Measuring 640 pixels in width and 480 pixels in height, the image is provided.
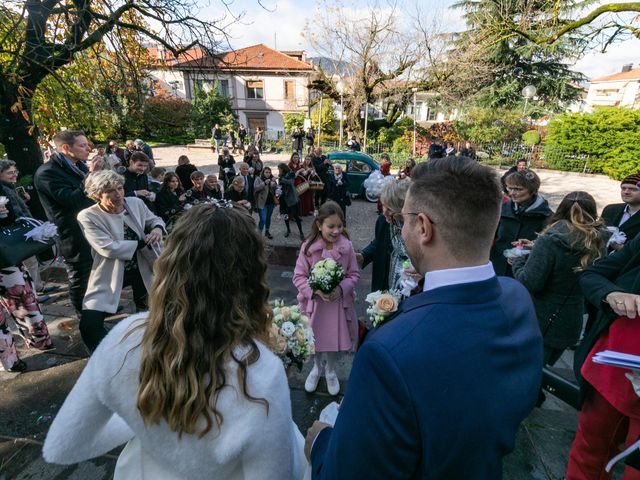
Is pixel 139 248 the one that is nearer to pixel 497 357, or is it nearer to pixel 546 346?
pixel 497 357

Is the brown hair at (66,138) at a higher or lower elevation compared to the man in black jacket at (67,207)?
higher

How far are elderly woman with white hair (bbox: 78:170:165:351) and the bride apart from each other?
94.8 inches

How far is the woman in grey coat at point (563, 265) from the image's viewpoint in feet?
8.87

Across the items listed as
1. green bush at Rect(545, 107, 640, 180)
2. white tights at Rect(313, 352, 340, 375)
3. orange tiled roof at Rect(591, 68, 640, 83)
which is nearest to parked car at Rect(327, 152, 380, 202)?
white tights at Rect(313, 352, 340, 375)

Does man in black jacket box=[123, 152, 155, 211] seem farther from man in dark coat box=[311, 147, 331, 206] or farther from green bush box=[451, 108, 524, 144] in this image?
green bush box=[451, 108, 524, 144]

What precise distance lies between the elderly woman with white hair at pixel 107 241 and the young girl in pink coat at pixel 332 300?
1745 millimetres

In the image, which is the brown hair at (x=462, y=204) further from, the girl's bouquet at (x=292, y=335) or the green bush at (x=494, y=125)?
the green bush at (x=494, y=125)

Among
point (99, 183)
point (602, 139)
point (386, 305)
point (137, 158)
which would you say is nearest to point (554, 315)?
point (386, 305)

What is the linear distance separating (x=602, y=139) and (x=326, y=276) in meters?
22.1

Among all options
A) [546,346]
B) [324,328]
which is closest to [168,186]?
[324,328]

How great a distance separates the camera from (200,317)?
119 centimetres

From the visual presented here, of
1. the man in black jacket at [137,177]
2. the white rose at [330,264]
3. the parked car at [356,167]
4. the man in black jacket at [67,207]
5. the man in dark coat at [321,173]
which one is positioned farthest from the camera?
the parked car at [356,167]

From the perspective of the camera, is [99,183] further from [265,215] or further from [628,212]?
[628,212]

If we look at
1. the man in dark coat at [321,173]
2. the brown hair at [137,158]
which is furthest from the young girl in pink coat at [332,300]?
the man in dark coat at [321,173]
